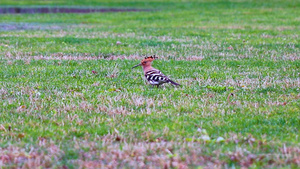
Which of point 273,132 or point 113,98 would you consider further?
point 113,98

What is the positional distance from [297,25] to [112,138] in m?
20.8

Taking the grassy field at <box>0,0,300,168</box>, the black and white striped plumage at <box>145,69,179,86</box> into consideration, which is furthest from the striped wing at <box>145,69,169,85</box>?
the grassy field at <box>0,0,300,168</box>

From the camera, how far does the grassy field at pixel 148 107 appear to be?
18.0 feet

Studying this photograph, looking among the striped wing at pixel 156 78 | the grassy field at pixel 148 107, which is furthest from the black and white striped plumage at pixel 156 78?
the grassy field at pixel 148 107

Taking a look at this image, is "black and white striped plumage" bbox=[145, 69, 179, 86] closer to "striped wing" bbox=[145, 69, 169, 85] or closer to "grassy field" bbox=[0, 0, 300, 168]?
"striped wing" bbox=[145, 69, 169, 85]

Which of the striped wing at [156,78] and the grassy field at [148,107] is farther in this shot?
the striped wing at [156,78]

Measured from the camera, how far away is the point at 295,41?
57.5 feet

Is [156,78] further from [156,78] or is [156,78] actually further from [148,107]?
[148,107]

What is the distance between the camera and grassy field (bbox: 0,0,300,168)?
550 centimetres

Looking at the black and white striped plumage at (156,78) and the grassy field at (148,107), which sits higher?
the black and white striped plumage at (156,78)

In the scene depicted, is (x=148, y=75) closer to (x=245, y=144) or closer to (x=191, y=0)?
(x=245, y=144)

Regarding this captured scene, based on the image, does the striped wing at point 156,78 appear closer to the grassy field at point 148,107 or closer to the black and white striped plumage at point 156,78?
the black and white striped plumage at point 156,78

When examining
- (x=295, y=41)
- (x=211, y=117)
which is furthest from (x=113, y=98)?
(x=295, y=41)

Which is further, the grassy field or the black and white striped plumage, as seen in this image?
the black and white striped plumage
